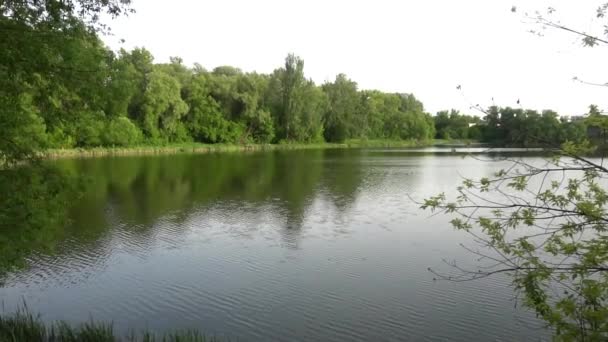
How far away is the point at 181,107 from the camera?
61.9m

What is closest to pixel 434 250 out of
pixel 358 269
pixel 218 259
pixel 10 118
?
pixel 358 269

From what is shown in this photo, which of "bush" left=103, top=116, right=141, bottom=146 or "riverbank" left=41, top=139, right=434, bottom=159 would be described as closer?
"riverbank" left=41, top=139, right=434, bottom=159

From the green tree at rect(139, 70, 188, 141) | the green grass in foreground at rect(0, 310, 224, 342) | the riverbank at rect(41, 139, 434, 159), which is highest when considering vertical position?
the green tree at rect(139, 70, 188, 141)

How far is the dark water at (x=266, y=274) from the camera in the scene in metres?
8.75

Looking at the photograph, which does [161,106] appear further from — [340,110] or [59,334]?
[59,334]

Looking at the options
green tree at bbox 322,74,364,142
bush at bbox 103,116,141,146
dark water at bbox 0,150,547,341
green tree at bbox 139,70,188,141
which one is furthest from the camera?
green tree at bbox 322,74,364,142

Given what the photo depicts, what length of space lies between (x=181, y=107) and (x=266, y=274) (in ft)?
176

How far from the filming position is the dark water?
8.75m

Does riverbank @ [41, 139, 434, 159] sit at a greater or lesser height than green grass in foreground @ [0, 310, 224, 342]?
greater

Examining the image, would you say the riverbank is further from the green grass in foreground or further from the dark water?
the green grass in foreground

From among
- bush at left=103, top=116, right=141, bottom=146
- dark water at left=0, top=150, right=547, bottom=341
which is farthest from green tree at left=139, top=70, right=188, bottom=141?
dark water at left=0, top=150, right=547, bottom=341

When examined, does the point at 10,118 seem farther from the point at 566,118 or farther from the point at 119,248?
the point at 119,248

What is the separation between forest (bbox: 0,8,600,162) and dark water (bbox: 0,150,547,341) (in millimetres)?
1359

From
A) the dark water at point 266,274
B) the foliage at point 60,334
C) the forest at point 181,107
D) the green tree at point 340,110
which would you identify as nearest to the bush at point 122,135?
A: the forest at point 181,107
